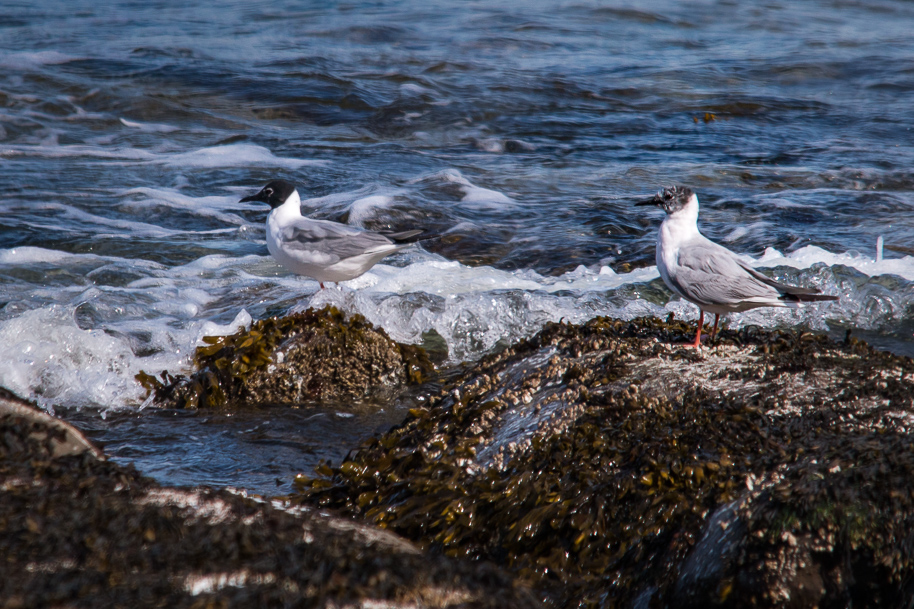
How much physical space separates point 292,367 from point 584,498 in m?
2.49

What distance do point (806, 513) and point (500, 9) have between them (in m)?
19.5

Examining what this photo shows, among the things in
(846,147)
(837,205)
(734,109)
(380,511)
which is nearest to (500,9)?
(734,109)

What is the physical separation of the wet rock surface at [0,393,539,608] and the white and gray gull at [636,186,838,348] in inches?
100

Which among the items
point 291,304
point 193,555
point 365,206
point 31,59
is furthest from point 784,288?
point 31,59

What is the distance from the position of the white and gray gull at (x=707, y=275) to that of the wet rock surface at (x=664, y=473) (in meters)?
0.37

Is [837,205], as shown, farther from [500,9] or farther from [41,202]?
[500,9]

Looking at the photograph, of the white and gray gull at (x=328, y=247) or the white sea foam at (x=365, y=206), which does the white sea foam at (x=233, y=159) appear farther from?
the white and gray gull at (x=328, y=247)

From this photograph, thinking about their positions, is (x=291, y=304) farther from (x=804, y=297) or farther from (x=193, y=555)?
(x=193, y=555)

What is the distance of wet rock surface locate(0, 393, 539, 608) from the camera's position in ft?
6.28

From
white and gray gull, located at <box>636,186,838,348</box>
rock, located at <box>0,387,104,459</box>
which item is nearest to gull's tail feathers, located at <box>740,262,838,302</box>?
white and gray gull, located at <box>636,186,838,348</box>

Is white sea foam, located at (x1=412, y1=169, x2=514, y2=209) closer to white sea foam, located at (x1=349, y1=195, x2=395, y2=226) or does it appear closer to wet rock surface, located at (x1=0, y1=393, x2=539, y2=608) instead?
white sea foam, located at (x1=349, y1=195, x2=395, y2=226)

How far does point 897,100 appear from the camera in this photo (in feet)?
46.4

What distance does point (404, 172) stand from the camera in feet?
35.8

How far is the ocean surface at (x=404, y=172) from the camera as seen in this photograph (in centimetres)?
602
